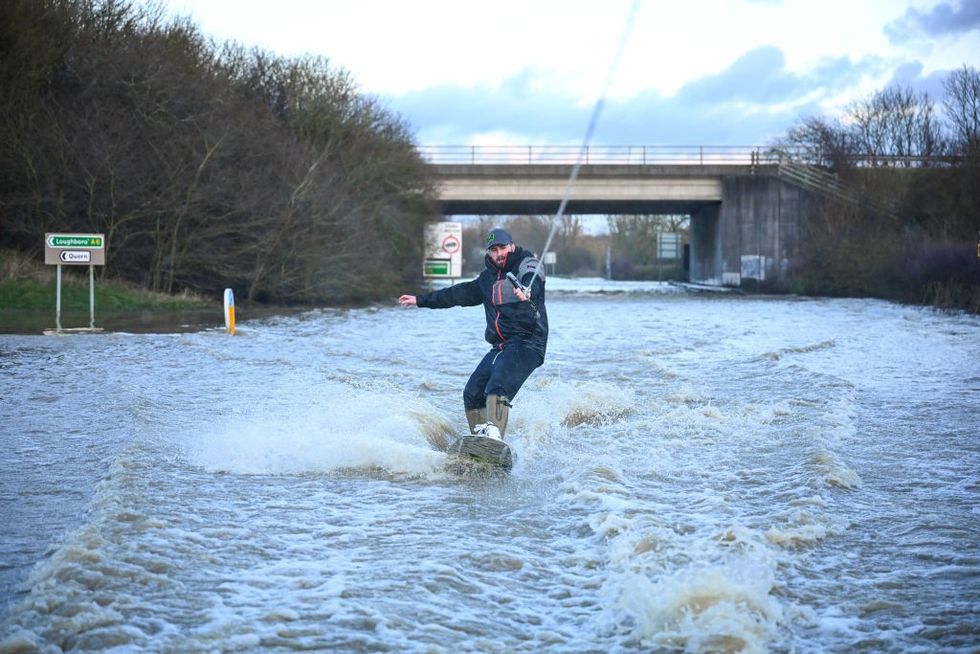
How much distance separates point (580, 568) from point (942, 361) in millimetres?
14853

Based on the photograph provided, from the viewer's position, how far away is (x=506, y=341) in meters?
10.3

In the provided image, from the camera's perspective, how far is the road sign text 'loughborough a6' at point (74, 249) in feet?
88.0

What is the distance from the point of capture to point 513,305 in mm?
10109

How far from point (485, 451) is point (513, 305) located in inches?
54.8

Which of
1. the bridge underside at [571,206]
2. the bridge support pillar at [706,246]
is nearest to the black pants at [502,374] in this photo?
the bridge underside at [571,206]

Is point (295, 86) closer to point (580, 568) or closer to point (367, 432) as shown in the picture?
point (367, 432)

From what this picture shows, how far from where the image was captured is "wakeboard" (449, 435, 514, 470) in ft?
31.0

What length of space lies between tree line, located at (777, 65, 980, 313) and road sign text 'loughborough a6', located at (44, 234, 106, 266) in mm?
26304

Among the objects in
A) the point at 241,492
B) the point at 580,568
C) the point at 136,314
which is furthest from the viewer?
the point at 136,314

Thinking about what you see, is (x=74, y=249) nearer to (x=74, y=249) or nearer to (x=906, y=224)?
(x=74, y=249)

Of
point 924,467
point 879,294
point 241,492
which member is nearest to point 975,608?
point 924,467

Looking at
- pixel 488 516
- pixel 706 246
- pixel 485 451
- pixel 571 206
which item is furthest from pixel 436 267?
pixel 488 516

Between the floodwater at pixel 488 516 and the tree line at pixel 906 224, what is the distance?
26671mm

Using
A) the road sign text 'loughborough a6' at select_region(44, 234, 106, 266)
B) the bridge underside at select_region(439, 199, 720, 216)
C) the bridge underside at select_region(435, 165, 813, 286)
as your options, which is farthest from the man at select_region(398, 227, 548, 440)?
the bridge underside at select_region(439, 199, 720, 216)
